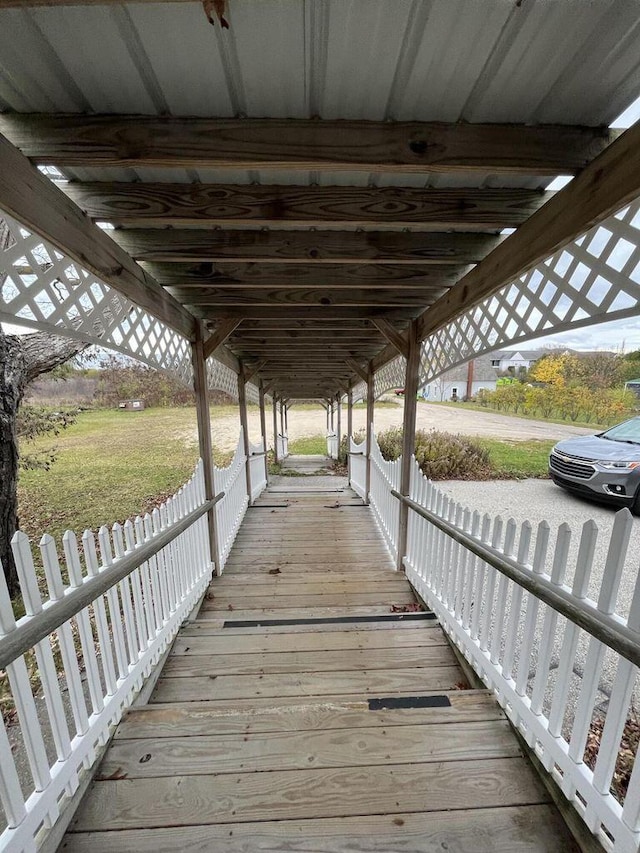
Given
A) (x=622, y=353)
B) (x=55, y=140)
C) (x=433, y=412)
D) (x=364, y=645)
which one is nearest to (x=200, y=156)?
(x=55, y=140)

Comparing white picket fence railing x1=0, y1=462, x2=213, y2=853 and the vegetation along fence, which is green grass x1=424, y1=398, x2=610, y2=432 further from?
white picket fence railing x1=0, y1=462, x2=213, y2=853

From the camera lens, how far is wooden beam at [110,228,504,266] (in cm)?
197

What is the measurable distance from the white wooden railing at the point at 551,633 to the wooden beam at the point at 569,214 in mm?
1048

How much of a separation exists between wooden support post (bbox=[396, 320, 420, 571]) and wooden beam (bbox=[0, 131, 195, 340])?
2.30 m

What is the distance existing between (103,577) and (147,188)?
70.6 inches

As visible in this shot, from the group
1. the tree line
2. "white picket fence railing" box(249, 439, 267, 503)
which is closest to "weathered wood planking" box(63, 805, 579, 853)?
"white picket fence railing" box(249, 439, 267, 503)

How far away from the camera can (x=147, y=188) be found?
5.04 ft

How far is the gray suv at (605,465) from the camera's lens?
517cm

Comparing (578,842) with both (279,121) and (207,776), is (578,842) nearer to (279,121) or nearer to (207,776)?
(207,776)

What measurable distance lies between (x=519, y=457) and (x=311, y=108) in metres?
10.7

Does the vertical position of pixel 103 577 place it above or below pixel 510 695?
above

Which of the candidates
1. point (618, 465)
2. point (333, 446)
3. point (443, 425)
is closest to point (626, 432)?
point (618, 465)

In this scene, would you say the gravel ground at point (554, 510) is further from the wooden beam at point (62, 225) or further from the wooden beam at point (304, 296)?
the wooden beam at point (62, 225)

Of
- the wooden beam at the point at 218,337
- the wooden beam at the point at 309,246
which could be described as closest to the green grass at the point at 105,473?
the wooden beam at the point at 218,337
